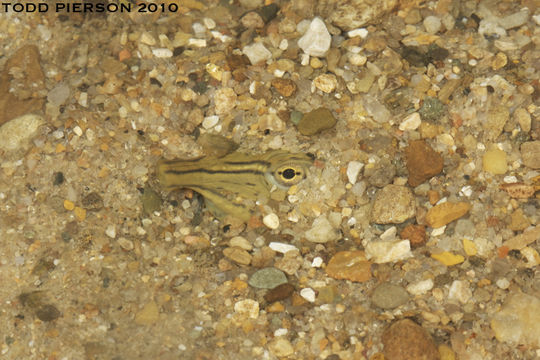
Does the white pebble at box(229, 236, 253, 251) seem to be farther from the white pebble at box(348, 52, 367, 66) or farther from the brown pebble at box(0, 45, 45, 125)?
the brown pebble at box(0, 45, 45, 125)

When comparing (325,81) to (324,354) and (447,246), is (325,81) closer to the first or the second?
(447,246)

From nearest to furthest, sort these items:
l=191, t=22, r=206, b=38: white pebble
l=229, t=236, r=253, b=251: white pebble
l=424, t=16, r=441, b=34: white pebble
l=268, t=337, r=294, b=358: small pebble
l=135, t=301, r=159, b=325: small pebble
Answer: l=268, t=337, r=294, b=358: small pebble, l=135, t=301, r=159, b=325: small pebble, l=229, t=236, r=253, b=251: white pebble, l=424, t=16, r=441, b=34: white pebble, l=191, t=22, r=206, b=38: white pebble

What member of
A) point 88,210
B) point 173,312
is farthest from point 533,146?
point 88,210

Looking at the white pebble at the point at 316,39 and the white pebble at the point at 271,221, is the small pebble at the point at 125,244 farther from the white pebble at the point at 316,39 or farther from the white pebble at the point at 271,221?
the white pebble at the point at 316,39

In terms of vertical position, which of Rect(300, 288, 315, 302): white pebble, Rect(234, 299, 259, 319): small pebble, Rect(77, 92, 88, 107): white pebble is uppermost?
Rect(77, 92, 88, 107): white pebble

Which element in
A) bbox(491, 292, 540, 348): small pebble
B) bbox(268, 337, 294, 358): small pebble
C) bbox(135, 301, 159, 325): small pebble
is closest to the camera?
bbox(491, 292, 540, 348): small pebble

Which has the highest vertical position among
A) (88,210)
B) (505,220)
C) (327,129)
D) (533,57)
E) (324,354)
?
(533,57)

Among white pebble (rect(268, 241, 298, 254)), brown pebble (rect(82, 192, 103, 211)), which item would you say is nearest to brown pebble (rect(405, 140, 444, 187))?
white pebble (rect(268, 241, 298, 254))

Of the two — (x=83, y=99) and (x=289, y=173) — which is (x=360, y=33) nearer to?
(x=289, y=173)
